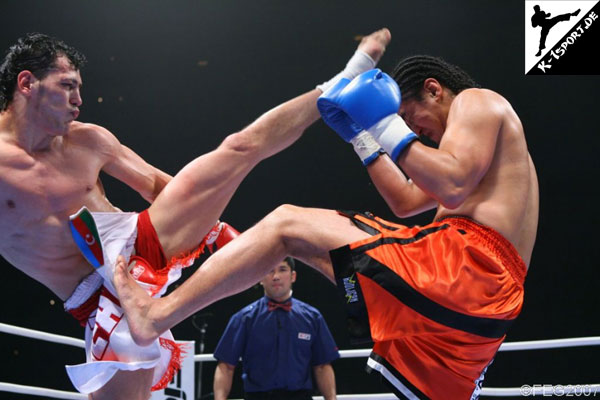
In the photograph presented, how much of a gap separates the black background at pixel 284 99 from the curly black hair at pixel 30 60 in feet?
8.25

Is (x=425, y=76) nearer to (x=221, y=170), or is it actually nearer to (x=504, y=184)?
(x=504, y=184)

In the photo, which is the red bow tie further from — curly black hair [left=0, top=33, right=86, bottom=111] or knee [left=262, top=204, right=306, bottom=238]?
knee [left=262, top=204, right=306, bottom=238]

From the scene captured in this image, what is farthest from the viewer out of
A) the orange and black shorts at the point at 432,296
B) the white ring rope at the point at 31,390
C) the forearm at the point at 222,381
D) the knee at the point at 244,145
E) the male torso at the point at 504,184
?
the forearm at the point at 222,381

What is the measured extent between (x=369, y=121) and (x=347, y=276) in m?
0.42

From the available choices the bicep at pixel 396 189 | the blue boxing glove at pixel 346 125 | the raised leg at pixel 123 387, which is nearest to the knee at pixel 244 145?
the blue boxing glove at pixel 346 125

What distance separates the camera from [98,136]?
7.05 feet

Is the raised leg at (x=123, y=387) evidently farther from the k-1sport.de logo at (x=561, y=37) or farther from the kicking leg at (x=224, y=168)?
the k-1sport.de logo at (x=561, y=37)

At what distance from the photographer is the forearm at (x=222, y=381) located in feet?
11.3

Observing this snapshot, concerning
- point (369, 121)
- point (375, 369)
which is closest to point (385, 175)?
point (369, 121)

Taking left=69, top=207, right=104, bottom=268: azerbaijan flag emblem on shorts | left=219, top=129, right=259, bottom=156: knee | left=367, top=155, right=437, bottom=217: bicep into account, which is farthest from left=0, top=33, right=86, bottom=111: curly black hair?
left=367, top=155, right=437, bottom=217: bicep

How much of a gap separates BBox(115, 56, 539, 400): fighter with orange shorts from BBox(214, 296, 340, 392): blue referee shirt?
1.87m

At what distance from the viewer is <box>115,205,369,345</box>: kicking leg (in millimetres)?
1572

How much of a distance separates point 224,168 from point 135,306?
1.76 ft

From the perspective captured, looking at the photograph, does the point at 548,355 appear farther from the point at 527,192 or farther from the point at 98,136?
the point at 98,136
